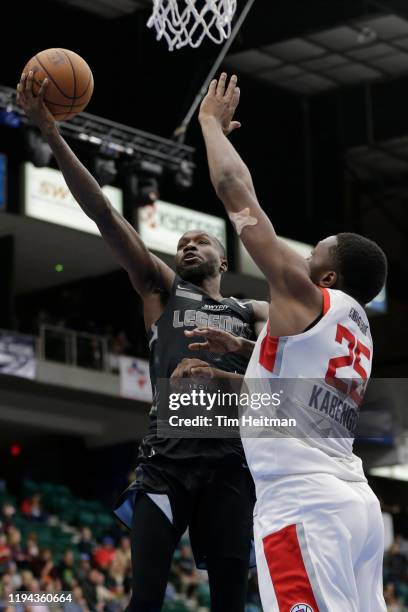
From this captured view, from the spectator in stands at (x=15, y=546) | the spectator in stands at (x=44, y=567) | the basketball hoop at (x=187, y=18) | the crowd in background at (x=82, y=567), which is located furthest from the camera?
the spectator in stands at (x=15, y=546)

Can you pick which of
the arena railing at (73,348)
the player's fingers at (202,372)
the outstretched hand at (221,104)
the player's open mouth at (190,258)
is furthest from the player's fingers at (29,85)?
the arena railing at (73,348)

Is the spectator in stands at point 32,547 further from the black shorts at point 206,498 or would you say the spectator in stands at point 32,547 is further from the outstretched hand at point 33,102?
the outstretched hand at point 33,102

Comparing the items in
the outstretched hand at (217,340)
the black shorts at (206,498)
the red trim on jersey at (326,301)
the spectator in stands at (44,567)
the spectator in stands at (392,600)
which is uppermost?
the red trim on jersey at (326,301)

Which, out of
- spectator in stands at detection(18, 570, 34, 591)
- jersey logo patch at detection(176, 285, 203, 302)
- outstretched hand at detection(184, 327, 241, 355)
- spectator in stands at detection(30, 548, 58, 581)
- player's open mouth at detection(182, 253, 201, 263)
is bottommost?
spectator in stands at detection(18, 570, 34, 591)

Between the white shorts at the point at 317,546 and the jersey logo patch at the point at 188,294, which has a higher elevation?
the jersey logo patch at the point at 188,294

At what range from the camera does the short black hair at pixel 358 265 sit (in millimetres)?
4457

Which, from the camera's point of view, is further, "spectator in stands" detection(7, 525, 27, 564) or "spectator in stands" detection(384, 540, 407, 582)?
"spectator in stands" detection(384, 540, 407, 582)

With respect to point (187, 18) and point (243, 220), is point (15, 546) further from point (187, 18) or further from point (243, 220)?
point (243, 220)

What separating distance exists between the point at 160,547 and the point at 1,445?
20.2 meters

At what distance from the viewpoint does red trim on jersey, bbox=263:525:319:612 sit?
4.05 metres

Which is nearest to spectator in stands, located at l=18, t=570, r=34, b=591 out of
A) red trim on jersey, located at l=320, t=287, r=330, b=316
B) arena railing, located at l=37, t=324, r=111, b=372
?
arena railing, located at l=37, t=324, r=111, b=372

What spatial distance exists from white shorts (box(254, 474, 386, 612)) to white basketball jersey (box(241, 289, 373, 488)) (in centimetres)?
7

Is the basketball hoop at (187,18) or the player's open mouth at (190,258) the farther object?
the basketball hoop at (187,18)

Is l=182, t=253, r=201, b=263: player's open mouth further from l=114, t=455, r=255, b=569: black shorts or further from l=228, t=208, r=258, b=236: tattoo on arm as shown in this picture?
l=228, t=208, r=258, b=236: tattoo on arm
